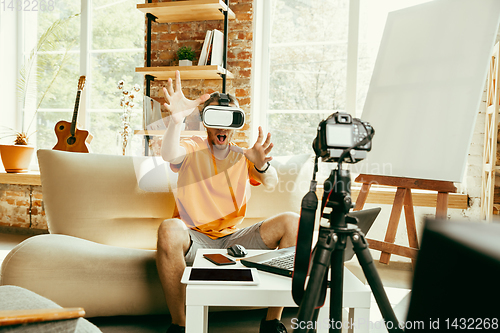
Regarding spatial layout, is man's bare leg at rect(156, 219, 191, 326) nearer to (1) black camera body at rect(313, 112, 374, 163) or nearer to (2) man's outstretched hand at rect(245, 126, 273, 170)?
(2) man's outstretched hand at rect(245, 126, 273, 170)

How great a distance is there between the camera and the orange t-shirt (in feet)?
4.91

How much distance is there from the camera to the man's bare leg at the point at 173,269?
1.20 m

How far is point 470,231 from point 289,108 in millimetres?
2662

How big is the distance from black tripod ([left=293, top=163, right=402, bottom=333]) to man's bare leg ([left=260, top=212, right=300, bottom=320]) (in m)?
0.59

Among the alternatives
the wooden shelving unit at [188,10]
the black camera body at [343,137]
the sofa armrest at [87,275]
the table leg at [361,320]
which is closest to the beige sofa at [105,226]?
the sofa armrest at [87,275]

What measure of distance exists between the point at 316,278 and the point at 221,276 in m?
0.27

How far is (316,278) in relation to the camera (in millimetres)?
707

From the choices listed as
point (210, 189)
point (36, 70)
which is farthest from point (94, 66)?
point (210, 189)

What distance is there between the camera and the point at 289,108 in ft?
9.48

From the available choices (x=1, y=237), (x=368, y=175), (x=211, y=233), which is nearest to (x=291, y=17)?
(x=368, y=175)

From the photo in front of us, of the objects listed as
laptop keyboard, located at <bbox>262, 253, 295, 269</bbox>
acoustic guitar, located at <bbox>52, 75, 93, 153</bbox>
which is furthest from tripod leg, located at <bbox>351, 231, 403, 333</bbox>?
acoustic guitar, located at <bbox>52, 75, 93, 153</bbox>

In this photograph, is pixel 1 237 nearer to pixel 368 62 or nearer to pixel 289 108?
pixel 289 108

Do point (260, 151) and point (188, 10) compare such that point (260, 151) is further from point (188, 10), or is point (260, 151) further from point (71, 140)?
point (71, 140)

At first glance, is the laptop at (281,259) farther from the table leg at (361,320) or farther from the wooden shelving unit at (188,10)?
the wooden shelving unit at (188,10)
